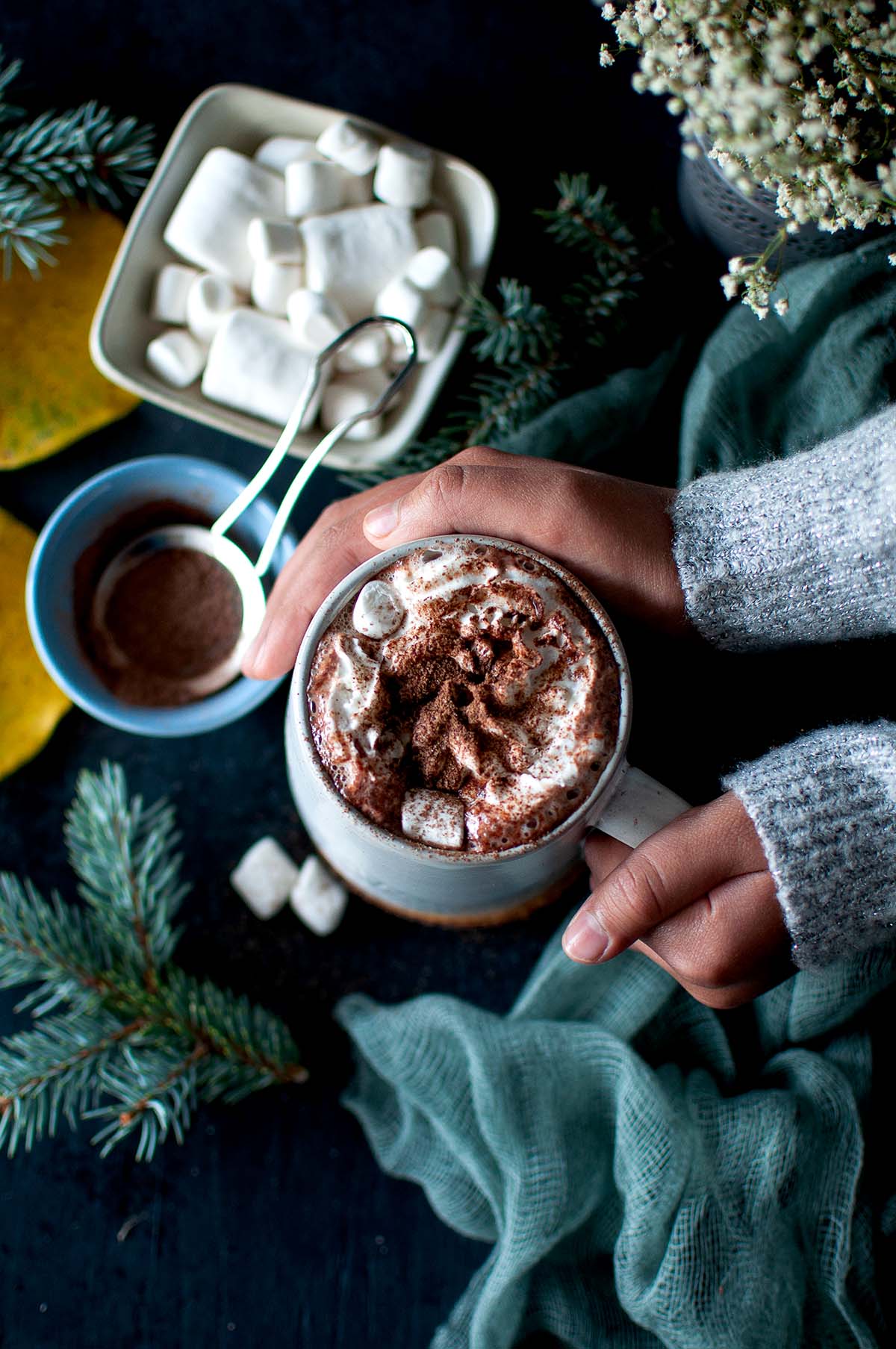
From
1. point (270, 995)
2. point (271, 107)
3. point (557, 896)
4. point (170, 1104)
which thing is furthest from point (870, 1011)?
point (271, 107)

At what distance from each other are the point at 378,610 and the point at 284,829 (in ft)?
1.60

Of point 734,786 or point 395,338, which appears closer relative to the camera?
point 734,786

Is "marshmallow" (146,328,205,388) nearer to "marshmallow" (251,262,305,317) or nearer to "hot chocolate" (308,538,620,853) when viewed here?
"marshmallow" (251,262,305,317)

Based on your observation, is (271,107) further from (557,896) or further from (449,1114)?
(449,1114)

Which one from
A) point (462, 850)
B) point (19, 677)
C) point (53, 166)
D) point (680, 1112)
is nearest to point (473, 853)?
point (462, 850)

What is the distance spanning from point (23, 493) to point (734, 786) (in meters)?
0.86

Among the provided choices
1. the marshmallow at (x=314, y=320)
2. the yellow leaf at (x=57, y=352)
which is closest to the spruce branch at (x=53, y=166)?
the yellow leaf at (x=57, y=352)

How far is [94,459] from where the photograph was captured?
3.91ft

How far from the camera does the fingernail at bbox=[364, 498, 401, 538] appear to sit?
860 millimetres

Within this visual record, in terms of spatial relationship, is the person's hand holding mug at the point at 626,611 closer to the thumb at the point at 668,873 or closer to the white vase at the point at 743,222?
the thumb at the point at 668,873

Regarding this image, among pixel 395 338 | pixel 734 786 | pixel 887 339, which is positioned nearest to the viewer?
pixel 734 786

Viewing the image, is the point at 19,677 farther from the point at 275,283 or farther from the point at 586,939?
the point at 586,939

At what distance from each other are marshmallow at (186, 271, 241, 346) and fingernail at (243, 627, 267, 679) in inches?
15.3

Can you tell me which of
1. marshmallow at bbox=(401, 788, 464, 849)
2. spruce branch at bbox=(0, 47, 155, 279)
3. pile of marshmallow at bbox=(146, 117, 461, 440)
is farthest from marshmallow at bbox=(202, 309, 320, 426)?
marshmallow at bbox=(401, 788, 464, 849)
